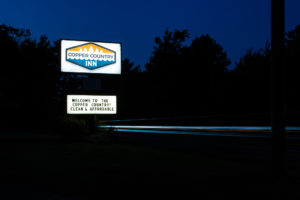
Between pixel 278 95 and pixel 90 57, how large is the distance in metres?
13.5

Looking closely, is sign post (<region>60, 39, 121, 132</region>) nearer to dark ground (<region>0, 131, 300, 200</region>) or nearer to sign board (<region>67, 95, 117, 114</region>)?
sign board (<region>67, 95, 117, 114</region>)

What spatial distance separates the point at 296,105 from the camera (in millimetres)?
37281

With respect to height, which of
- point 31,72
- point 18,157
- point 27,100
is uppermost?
point 31,72

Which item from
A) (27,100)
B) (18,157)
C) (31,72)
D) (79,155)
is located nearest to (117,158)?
(79,155)

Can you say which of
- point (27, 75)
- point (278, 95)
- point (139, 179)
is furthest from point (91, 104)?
point (27, 75)

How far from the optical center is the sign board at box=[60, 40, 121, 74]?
19.2m

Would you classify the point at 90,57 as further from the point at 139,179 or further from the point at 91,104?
the point at 139,179

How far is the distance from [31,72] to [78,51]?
1673 cm

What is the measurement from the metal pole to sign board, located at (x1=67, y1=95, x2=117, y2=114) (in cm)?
1254

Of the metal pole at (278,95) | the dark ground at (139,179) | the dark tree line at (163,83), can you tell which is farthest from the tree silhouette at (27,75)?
the metal pole at (278,95)

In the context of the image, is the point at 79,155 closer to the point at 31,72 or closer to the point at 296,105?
the point at 31,72

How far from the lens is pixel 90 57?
1969cm

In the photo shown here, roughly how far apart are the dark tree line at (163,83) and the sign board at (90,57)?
836 mm

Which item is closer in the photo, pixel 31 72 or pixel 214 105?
pixel 31 72
